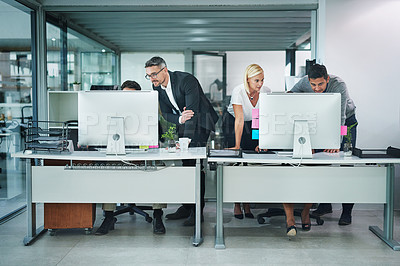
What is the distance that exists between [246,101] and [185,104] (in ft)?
2.57

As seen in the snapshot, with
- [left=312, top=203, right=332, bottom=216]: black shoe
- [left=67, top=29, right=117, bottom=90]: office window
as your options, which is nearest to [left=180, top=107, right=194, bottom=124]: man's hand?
[left=67, top=29, right=117, bottom=90]: office window

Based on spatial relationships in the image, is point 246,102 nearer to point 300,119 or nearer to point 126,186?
point 300,119

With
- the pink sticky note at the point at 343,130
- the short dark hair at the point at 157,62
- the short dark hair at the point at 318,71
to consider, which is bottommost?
the pink sticky note at the point at 343,130

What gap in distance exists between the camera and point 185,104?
502 cm

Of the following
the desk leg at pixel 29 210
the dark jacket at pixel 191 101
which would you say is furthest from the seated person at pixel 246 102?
the desk leg at pixel 29 210

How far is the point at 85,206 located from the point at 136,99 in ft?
3.88

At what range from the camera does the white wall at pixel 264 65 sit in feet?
16.6

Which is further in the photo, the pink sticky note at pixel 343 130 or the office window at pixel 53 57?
the office window at pixel 53 57

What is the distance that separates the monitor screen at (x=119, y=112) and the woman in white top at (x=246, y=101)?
1.74 m

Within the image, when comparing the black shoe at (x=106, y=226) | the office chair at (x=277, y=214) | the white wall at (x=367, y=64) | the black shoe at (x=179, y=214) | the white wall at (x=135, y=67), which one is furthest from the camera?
the white wall at (x=135, y=67)

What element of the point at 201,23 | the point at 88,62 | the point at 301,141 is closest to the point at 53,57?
the point at 88,62

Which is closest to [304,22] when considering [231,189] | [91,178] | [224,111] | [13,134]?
[224,111]

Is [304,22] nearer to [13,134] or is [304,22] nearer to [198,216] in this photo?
[198,216]

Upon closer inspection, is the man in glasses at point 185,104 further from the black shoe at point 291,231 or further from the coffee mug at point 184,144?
the black shoe at point 291,231
